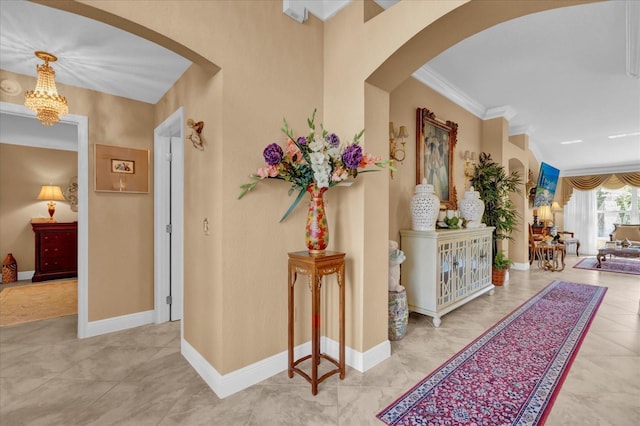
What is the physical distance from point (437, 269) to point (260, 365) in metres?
1.91

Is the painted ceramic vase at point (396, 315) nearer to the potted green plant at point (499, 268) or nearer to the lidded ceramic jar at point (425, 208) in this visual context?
the lidded ceramic jar at point (425, 208)

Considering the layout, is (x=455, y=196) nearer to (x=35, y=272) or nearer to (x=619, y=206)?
(x=35, y=272)

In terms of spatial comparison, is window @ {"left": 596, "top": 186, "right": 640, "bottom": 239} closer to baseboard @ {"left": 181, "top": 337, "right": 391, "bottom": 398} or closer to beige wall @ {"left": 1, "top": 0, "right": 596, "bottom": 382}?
beige wall @ {"left": 1, "top": 0, "right": 596, "bottom": 382}

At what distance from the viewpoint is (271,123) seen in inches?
83.6

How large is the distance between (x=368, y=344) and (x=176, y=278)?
223 centimetres

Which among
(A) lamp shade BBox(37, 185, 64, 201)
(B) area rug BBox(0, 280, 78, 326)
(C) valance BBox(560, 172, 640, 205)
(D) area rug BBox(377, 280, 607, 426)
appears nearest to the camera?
(D) area rug BBox(377, 280, 607, 426)

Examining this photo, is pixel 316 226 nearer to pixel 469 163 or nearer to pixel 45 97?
pixel 45 97

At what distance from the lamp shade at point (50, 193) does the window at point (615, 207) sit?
46.1 ft

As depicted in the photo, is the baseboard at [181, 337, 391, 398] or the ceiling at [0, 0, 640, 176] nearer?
the baseboard at [181, 337, 391, 398]

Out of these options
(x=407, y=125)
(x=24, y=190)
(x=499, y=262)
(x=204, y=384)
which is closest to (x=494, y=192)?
(x=499, y=262)

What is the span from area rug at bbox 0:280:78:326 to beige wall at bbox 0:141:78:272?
1.03 m

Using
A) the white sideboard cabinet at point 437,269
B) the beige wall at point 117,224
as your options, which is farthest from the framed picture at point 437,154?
the beige wall at point 117,224

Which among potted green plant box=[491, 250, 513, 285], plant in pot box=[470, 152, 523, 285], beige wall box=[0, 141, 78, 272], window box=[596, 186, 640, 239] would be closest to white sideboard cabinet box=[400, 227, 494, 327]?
plant in pot box=[470, 152, 523, 285]

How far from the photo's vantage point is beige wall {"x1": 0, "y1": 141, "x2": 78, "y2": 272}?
17.0ft
